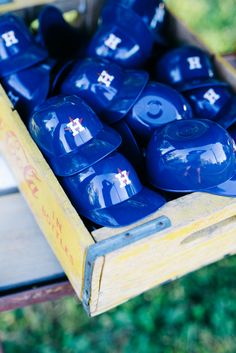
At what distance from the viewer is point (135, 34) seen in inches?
46.4

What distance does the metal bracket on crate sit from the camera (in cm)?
83

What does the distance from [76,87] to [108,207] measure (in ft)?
0.88

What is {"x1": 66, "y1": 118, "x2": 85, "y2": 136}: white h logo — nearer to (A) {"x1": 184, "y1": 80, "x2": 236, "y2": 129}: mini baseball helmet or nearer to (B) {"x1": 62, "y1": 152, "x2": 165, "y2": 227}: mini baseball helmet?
(B) {"x1": 62, "y1": 152, "x2": 165, "y2": 227}: mini baseball helmet

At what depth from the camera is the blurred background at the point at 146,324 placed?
1.44 m

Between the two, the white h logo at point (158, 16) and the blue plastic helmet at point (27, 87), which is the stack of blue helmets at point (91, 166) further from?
the white h logo at point (158, 16)

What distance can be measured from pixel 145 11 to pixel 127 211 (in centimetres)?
55

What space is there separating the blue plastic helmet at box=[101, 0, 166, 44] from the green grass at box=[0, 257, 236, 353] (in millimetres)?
736

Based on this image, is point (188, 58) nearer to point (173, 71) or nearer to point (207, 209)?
point (173, 71)

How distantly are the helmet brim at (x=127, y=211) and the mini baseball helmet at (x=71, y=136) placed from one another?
0.27 feet

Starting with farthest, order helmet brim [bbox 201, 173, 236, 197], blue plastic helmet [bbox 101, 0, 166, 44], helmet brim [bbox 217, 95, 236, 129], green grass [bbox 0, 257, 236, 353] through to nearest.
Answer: green grass [bbox 0, 257, 236, 353] → blue plastic helmet [bbox 101, 0, 166, 44] → helmet brim [bbox 217, 95, 236, 129] → helmet brim [bbox 201, 173, 236, 197]

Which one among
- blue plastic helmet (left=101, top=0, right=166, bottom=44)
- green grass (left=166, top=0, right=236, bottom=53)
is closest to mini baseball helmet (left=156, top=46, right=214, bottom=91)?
blue plastic helmet (left=101, top=0, right=166, bottom=44)

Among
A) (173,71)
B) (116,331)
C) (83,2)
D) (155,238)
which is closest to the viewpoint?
(155,238)

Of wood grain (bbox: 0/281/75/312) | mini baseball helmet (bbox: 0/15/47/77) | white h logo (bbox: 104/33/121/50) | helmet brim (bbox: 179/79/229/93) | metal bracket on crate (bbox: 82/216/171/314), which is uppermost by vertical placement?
mini baseball helmet (bbox: 0/15/47/77)

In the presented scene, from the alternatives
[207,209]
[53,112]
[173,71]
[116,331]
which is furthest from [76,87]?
[116,331]
